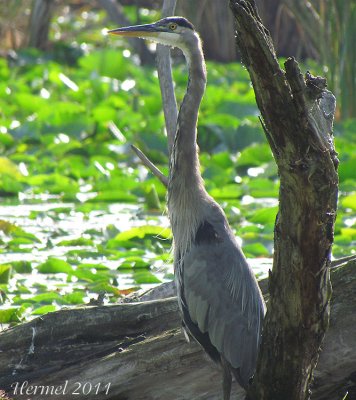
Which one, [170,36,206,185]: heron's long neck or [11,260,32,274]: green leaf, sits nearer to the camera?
[170,36,206,185]: heron's long neck

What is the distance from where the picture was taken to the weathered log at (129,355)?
12.8 ft

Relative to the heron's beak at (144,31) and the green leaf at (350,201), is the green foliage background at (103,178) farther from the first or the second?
the heron's beak at (144,31)

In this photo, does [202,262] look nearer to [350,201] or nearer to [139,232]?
[139,232]

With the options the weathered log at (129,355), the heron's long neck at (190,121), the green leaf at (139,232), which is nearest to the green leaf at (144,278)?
the green leaf at (139,232)

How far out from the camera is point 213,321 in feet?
13.4

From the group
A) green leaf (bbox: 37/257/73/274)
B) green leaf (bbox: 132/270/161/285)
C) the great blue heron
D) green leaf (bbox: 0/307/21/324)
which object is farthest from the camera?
green leaf (bbox: 37/257/73/274)

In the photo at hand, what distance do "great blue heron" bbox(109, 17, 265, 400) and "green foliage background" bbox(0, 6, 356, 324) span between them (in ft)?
1.13

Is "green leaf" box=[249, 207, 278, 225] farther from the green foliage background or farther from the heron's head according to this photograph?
the heron's head

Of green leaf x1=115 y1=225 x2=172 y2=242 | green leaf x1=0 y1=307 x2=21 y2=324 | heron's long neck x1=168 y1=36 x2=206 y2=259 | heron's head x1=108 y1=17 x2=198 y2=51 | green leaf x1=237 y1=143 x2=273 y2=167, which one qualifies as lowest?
green leaf x1=0 y1=307 x2=21 y2=324

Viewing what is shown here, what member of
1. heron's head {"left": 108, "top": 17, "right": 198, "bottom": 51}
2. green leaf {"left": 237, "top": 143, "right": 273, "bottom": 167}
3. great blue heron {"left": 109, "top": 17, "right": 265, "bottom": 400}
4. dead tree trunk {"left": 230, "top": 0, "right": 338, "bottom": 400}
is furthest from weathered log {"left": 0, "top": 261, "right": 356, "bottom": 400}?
green leaf {"left": 237, "top": 143, "right": 273, "bottom": 167}

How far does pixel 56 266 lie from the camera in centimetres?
555

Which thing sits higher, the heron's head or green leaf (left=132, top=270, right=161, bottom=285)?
the heron's head

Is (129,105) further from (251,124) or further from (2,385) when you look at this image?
(2,385)

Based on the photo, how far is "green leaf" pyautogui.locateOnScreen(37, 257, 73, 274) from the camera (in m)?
5.53
